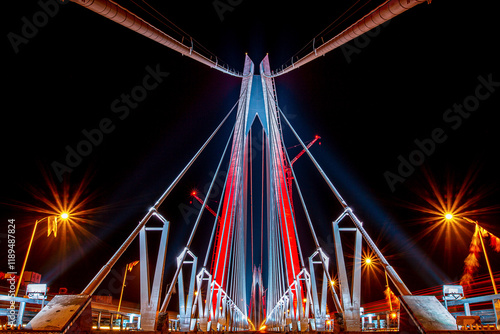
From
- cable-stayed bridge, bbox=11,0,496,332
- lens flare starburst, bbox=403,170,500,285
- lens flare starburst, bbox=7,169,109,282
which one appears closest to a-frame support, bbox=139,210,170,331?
cable-stayed bridge, bbox=11,0,496,332

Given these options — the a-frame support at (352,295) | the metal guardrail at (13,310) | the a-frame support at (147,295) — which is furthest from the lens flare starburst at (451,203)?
the metal guardrail at (13,310)

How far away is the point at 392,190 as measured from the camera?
24875 millimetres

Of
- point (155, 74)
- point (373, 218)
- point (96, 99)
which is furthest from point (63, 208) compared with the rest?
point (373, 218)

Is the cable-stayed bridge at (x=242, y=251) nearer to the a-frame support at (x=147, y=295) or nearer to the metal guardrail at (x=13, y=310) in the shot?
the a-frame support at (x=147, y=295)

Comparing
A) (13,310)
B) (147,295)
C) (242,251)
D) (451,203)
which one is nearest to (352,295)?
(147,295)

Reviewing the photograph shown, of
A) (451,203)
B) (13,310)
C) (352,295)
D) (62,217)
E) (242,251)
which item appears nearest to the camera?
(352,295)

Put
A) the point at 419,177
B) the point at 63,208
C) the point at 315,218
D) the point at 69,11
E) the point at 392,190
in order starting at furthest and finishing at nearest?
1. the point at 315,218
2. the point at 392,190
3. the point at 419,177
4. the point at 63,208
5. the point at 69,11

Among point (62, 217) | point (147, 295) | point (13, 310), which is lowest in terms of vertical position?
point (13, 310)

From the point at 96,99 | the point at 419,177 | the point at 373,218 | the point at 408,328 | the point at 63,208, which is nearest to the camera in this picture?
the point at 408,328

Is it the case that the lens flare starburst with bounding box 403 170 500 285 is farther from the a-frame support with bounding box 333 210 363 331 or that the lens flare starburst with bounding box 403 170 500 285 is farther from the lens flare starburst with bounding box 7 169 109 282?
the lens flare starburst with bounding box 7 169 109 282

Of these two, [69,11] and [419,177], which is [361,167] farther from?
[69,11]

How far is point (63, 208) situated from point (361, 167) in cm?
1839

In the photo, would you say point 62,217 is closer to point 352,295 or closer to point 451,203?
point 352,295

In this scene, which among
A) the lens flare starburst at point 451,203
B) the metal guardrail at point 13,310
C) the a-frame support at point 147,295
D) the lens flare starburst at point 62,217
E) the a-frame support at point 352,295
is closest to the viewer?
the a-frame support at point 147,295
